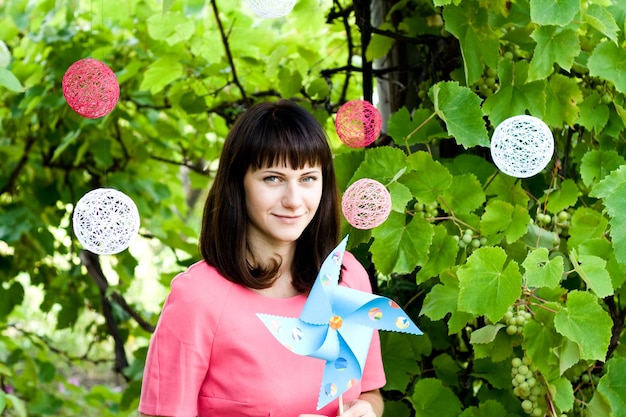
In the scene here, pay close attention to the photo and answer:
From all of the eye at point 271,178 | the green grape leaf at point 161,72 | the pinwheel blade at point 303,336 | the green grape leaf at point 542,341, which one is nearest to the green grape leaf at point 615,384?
the green grape leaf at point 542,341

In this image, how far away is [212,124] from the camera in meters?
2.42

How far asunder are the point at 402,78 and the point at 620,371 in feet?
2.55

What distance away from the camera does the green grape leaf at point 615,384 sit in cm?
151

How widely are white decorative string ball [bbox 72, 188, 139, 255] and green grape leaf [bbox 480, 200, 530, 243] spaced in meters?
0.59

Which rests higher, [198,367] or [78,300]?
[198,367]

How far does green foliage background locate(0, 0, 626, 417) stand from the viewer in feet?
4.76

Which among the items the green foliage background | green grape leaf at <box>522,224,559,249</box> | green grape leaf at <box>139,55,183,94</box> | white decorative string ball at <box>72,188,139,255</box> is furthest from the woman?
green grape leaf at <box>139,55,183,94</box>

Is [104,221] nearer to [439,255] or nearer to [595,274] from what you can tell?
[439,255]

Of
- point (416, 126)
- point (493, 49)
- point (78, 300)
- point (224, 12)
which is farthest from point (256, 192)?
point (78, 300)

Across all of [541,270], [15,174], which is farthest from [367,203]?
[15,174]

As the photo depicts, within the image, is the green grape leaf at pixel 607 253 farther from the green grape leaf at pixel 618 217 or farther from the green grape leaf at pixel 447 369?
the green grape leaf at pixel 447 369

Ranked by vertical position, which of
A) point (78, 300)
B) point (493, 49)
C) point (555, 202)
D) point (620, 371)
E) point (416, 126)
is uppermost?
point (493, 49)

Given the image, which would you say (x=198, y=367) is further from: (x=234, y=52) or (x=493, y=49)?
(x=234, y=52)

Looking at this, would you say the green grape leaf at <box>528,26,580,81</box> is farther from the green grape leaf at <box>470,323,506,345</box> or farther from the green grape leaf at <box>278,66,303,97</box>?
the green grape leaf at <box>278,66,303,97</box>
